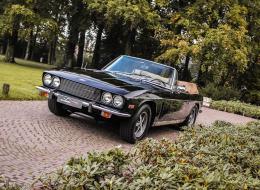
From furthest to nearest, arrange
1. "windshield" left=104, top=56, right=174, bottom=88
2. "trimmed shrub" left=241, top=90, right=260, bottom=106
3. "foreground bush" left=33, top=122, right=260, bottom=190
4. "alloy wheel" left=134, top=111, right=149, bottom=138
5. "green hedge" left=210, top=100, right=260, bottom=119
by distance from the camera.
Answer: "trimmed shrub" left=241, top=90, right=260, bottom=106, "green hedge" left=210, top=100, right=260, bottom=119, "windshield" left=104, top=56, right=174, bottom=88, "alloy wheel" left=134, top=111, right=149, bottom=138, "foreground bush" left=33, top=122, right=260, bottom=190

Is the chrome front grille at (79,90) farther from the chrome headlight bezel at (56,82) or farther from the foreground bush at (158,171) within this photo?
the foreground bush at (158,171)

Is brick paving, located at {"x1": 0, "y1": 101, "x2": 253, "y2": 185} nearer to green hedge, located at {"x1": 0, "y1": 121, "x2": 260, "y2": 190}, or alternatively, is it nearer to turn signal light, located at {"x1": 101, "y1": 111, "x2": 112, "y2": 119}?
turn signal light, located at {"x1": 101, "y1": 111, "x2": 112, "y2": 119}

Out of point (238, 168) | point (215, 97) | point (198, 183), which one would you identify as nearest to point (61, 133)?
point (238, 168)

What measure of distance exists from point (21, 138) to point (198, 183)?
429cm

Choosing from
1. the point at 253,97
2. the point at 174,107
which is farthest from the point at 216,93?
the point at 174,107

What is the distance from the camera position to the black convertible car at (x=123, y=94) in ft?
26.0

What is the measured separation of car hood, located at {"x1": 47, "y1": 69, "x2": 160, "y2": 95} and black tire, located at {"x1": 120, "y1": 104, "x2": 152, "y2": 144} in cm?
43

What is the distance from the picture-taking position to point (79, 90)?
8250 millimetres

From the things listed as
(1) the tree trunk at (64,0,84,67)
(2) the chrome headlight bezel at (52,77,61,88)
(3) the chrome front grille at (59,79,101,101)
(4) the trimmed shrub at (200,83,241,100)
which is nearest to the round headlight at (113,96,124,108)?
(3) the chrome front grille at (59,79,101,101)

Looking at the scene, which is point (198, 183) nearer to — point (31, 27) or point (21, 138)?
point (21, 138)

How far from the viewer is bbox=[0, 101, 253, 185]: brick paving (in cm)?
559

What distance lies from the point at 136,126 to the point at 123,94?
0.91m

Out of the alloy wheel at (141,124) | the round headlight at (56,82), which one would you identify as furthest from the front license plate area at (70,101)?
the alloy wheel at (141,124)

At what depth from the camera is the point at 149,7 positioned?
30672mm
